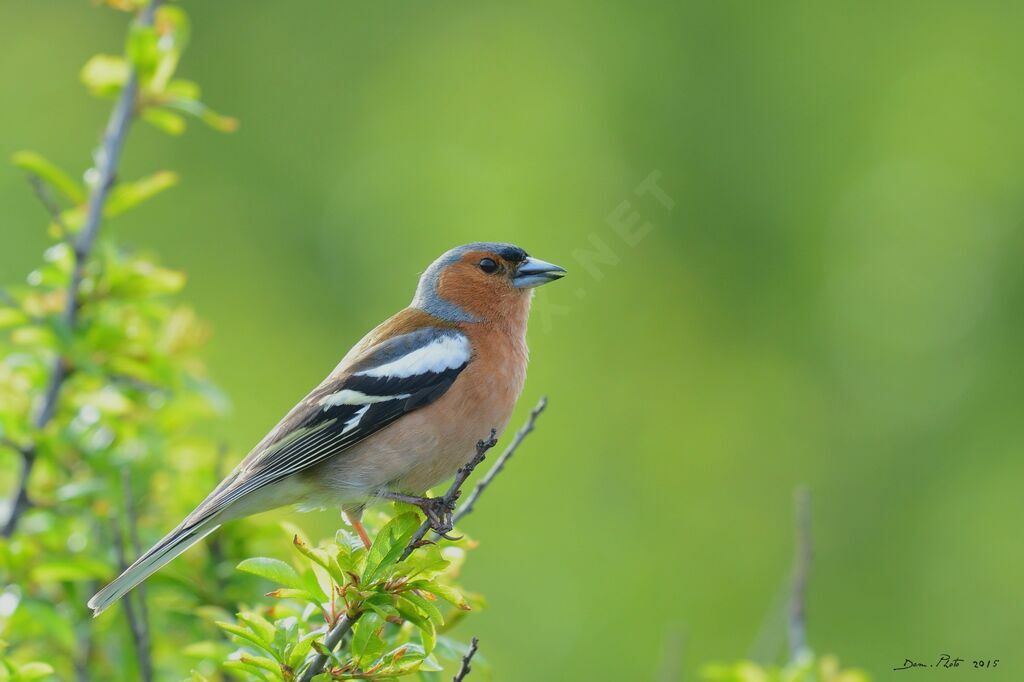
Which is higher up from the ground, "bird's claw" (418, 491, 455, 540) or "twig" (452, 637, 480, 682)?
"bird's claw" (418, 491, 455, 540)

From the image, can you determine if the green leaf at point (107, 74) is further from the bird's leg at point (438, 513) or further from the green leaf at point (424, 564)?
the green leaf at point (424, 564)

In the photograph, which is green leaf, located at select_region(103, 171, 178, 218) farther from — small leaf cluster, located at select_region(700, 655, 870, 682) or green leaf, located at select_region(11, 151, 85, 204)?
small leaf cluster, located at select_region(700, 655, 870, 682)

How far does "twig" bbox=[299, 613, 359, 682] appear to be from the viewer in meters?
2.98

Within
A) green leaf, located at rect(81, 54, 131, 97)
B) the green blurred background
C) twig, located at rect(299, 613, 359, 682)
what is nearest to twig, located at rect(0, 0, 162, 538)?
green leaf, located at rect(81, 54, 131, 97)

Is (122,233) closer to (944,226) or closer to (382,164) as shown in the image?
(382,164)

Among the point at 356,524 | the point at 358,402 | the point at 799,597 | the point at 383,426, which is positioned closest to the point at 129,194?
the point at 358,402

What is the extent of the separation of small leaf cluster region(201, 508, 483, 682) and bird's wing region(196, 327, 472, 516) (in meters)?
0.97

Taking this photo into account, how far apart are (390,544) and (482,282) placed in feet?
7.33

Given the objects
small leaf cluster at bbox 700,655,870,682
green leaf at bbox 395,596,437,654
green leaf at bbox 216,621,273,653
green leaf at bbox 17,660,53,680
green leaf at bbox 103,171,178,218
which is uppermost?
green leaf at bbox 103,171,178,218

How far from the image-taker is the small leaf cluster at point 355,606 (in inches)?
117

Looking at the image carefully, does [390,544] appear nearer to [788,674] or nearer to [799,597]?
[799,597]

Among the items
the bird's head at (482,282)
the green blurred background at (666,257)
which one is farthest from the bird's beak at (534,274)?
the green blurred background at (666,257)

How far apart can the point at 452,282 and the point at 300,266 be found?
7529mm

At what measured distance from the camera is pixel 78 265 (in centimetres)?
417
